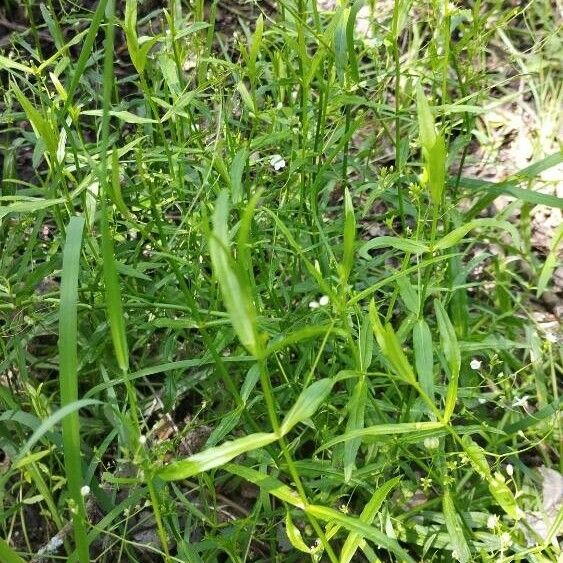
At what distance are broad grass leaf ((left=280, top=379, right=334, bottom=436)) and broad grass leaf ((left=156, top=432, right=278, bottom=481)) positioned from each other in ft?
0.12

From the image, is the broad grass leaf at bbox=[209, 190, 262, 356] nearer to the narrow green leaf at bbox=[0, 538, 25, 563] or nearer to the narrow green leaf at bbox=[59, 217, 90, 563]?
the narrow green leaf at bbox=[59, 217, 90, 563]

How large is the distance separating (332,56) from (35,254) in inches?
30.0

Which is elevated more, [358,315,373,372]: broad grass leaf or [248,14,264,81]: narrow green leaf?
[248,14,264,81]: narrow green leaf

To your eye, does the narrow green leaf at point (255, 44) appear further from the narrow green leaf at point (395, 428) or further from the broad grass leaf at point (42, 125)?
the narrow green leaf at point (395, 428)

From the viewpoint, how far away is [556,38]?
2660 mm

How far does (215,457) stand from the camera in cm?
93

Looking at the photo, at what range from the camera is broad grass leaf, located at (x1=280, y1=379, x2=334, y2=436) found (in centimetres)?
90

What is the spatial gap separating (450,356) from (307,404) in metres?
0.30

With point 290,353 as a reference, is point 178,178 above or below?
above

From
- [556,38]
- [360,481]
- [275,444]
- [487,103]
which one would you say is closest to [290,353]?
[275,444]

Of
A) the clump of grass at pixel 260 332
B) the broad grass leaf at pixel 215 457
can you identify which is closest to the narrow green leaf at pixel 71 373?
the clump of grass at pixel 260 332

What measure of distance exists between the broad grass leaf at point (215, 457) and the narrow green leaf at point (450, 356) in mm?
264

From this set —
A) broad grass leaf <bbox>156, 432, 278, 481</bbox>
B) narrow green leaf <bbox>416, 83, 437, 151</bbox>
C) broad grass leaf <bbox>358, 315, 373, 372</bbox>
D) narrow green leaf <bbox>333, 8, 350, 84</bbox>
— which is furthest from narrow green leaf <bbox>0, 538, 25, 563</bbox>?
narrow green leaf <bbox>333, 8, 350, 84</bbox>

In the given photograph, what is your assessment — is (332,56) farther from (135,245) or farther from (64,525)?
(64,525)
